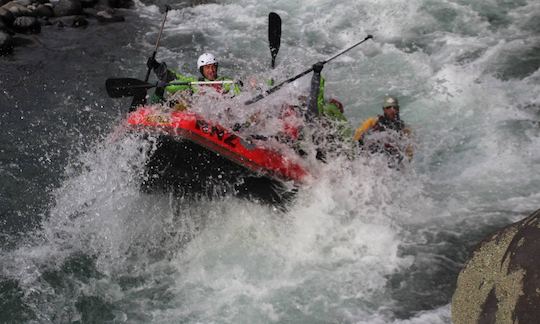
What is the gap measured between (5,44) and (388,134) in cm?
870

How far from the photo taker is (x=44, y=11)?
43.3 ft

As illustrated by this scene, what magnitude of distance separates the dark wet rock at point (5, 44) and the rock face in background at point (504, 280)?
33.6 feet

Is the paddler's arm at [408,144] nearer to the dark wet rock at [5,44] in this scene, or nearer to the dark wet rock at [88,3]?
the dark wet rock at [5,44]

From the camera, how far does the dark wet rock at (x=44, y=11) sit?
43.1 feet

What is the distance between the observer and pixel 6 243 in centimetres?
689

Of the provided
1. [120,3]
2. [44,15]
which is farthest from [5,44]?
[120,3]

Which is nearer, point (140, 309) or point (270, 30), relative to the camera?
point (140, 309)

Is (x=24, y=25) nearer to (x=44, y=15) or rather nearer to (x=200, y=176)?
(x=44, y=15)

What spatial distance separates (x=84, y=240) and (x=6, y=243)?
0.95 meters

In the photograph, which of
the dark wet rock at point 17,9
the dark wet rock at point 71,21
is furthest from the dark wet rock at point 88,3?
the dark wet rock at point 17,9

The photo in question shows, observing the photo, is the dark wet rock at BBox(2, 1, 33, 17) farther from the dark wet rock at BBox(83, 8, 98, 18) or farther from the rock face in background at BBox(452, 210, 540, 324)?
the rock face in background at BBox(452, 210, 540, 324)

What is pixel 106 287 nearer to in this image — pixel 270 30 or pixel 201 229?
pixel 201 229

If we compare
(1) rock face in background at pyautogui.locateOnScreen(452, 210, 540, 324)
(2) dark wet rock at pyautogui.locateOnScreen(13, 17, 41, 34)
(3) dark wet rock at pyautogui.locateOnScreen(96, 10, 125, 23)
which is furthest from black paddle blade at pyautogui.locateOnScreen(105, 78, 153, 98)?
(3) dark wet rock at pyautogui.locateOnScreen(96, 10, 125, 23)

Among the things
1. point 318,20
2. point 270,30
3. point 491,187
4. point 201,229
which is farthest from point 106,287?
point 318,20
